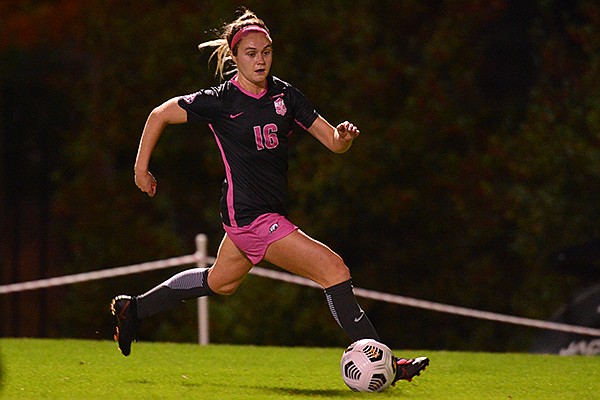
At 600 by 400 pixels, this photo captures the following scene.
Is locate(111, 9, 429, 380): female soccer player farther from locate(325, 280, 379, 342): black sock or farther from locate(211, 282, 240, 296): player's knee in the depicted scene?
locate(211, 282, 240, 296): player's knee

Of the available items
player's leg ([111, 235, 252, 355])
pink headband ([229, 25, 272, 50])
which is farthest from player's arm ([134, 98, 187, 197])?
player's leg ([111, 235, 252, 355])

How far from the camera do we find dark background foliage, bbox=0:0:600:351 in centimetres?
1291

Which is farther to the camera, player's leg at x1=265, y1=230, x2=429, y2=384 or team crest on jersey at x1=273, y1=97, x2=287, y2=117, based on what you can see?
team crest on jersey at x1=273, y1=97, x2=287, y2=117

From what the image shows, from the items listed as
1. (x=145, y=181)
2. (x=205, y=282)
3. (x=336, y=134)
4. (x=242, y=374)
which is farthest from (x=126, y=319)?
(x=336, y=134)

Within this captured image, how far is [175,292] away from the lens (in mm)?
7523

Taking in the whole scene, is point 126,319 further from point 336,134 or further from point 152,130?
point 336,134

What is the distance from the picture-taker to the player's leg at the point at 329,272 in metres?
6.86

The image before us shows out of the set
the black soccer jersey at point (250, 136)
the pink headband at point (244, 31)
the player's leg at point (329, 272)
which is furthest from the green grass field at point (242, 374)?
the pink headband at point (244, 31)

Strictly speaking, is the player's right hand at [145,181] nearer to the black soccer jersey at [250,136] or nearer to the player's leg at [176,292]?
the black soccer jersey at [250,136]

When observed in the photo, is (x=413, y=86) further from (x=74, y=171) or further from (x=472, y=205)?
(x=74, y=171)

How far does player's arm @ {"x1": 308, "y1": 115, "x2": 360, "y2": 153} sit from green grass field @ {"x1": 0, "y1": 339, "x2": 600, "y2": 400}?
1.24m

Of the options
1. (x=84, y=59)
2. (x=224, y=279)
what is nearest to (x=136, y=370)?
(x=224, y=279)

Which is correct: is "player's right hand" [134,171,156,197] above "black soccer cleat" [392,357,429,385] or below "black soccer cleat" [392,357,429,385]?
above

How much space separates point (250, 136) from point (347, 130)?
509 mm
